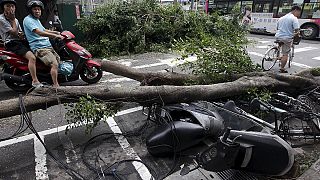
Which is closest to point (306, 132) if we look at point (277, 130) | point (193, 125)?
point (277, 130)

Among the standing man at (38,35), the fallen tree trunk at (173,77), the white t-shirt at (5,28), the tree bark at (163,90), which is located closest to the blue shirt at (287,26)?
the tree bark at (163,90)

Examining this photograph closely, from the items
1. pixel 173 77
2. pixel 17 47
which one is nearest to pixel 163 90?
pixel 173 77

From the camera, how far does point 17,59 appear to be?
200 inches

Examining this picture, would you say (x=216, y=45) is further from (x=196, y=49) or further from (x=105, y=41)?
(x=105, y=41)

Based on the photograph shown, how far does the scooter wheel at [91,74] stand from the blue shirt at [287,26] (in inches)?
215

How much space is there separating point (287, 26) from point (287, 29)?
10 centimetres

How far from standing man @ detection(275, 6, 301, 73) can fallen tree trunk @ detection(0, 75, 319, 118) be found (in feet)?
11.5

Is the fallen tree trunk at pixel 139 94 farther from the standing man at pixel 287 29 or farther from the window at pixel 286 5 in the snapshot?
the window at pixel 286 5

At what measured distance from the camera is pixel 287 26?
23.5ft

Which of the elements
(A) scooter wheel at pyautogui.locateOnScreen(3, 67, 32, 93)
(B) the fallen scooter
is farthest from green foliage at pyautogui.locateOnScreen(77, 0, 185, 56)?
(B) the fallen scooter

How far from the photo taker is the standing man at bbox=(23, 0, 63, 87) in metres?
4.51

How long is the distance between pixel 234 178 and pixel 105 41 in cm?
772

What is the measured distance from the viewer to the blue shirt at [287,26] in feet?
23.1

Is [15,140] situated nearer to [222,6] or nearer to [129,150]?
[129,150]
